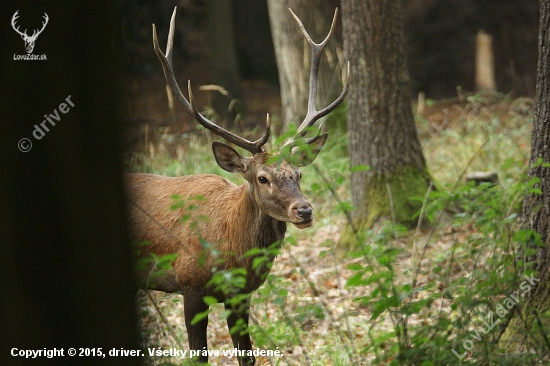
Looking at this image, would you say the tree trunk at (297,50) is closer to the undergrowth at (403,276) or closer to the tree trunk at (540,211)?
the undergrowth at (403,276)

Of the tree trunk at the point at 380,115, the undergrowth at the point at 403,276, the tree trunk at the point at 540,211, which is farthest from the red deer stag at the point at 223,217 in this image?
the tree trunk at the point at 380,115

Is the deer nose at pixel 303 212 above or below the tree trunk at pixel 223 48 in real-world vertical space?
below

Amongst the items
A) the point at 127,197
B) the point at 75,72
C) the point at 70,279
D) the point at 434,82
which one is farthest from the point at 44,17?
the point at 434,82

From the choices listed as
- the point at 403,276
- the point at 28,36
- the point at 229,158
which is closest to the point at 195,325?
the point at 229,158

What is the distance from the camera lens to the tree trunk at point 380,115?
6836mm

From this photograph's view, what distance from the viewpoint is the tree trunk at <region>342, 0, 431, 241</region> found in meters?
6.84

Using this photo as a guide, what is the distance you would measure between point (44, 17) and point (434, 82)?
16974 mm

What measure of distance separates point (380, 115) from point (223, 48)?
9269mm

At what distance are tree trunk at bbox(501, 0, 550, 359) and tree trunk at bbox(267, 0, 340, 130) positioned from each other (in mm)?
5129

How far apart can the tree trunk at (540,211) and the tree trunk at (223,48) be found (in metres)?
11.2

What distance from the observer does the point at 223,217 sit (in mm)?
4996

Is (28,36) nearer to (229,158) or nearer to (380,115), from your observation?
(229,158)

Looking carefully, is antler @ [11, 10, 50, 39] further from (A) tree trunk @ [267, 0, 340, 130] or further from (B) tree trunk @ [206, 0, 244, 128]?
(B) tree trunk @ [206, 0, 244, 128]

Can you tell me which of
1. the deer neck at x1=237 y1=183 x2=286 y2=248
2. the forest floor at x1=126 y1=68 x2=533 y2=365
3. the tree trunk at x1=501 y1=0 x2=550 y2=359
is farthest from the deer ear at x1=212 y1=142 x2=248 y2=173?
the tree trunk at x1=501 y1=0 x2=550 y2=359
